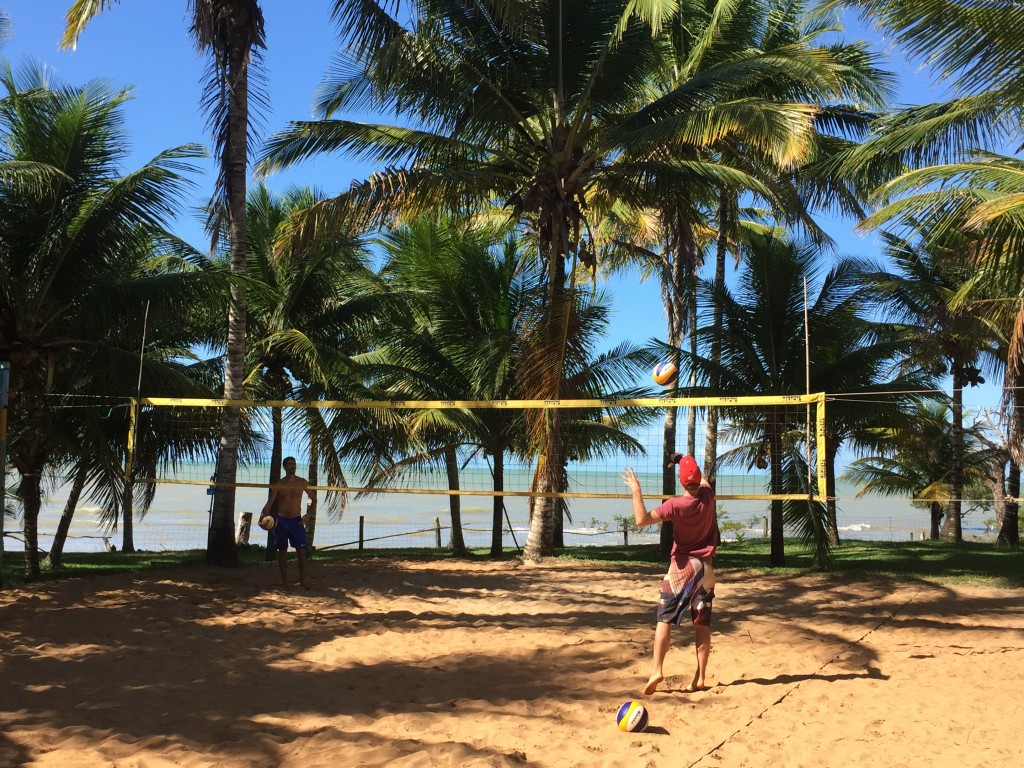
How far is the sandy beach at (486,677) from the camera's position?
444 centimetres

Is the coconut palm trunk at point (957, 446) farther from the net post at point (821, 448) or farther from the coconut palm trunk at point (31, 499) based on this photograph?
the coconut palm trunk at point (31, 499)

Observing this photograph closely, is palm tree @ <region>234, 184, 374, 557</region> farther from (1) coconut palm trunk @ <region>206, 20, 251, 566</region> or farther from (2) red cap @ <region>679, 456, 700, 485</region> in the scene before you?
(2) red cap @ <region>679, 456, 700, 485</region>

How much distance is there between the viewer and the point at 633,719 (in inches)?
183

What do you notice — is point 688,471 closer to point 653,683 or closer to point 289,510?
point 653,683

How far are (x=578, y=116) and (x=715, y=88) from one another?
1.71m

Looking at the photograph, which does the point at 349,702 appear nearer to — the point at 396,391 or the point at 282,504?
the point at 282,504

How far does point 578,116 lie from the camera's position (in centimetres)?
1077

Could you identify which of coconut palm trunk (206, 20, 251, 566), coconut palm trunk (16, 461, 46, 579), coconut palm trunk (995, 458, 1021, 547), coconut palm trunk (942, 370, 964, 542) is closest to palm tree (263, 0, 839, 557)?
coconut palm trunk (206, 20, 251, 566)

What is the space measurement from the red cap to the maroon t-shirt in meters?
0.10

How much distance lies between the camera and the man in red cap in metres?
5.29

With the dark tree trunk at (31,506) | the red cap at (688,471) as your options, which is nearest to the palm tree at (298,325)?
the dark tree trunk at (31,506)

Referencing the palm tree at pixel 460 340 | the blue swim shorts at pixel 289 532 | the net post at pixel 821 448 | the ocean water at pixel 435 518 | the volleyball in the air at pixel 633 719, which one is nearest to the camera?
the volleyball in the air at pixel 633 719

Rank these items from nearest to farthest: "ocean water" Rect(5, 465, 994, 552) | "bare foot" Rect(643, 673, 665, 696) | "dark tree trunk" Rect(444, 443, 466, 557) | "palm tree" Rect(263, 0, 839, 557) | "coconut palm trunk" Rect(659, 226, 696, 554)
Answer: "bare foot" Rect(643, 673, 665, 696) < "palm tree" Rect(263, 0, 839, 557) < "coconut palm trunk" Rect(659, 226, 696, 554) < "dark tree trunk" Rect(444, 443, 466, 557) < "ocean water" Rect(5, 465, 994, 552)

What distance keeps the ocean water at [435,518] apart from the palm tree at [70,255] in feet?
22.2
